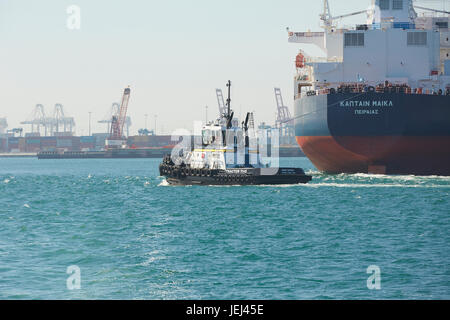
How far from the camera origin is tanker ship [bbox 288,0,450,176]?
5806cm

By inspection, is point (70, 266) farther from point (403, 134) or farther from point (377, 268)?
point (403, 134)

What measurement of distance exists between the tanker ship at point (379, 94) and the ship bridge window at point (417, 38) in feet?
0.31

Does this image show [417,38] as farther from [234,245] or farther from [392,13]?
[234,245]

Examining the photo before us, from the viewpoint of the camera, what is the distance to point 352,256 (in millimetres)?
24203

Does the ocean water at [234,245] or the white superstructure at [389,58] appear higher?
the white superstructure at [389,58]

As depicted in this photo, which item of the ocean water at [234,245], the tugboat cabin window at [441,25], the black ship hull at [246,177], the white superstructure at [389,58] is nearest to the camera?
the ocean water at [234,245]

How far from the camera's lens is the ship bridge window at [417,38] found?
2635 inches

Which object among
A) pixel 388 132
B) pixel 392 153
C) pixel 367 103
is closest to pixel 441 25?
pixel 367 103

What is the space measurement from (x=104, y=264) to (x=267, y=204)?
20.9 meters

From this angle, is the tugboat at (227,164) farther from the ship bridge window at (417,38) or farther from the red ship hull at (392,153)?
the ship bridge window at (417,38)

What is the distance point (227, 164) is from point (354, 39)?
21.1 meters

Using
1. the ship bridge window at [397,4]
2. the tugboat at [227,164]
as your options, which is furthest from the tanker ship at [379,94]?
the tugboat at [227,164]

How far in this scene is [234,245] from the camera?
27.0 meters

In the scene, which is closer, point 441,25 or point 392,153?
point 392,153
